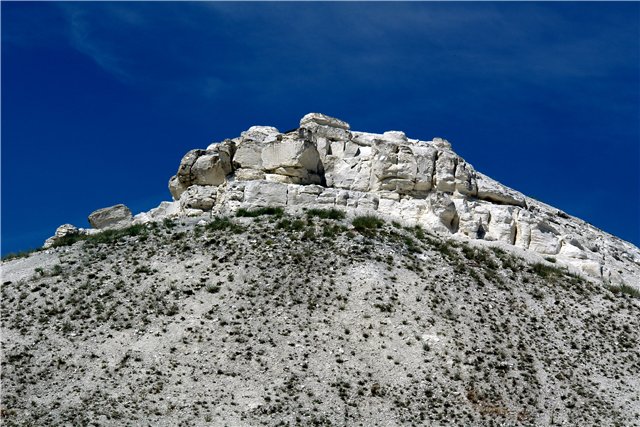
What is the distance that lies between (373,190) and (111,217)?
36.4ft

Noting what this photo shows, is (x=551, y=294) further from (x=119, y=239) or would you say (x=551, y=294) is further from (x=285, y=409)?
(x=119, y=239)

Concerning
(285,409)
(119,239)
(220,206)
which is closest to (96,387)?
(285,409)

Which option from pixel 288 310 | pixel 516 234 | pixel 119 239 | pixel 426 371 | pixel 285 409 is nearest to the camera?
pixel 285 409

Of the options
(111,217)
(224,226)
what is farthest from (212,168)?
(224,226)

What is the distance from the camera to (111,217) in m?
52.0

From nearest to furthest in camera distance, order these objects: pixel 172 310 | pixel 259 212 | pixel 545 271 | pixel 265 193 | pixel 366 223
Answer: pixel 172 310 < pixel 545 271 < pixel 366 223 < pixel 259 212 < pixel 265 193

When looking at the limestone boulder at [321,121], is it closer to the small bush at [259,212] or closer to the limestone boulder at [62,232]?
the small bush at [259,212]

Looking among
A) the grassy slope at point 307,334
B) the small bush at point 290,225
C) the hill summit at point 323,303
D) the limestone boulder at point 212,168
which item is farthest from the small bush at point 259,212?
the limestone boulder at point 212,168

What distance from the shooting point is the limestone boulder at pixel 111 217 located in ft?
170

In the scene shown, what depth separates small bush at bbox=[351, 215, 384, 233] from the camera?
46834 mm

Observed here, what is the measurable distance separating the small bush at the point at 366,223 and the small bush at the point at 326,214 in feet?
2.23

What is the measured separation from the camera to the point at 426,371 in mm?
37875

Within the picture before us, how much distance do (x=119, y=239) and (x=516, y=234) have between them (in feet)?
52.3

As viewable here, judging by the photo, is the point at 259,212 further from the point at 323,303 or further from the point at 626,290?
the point at 626,290
